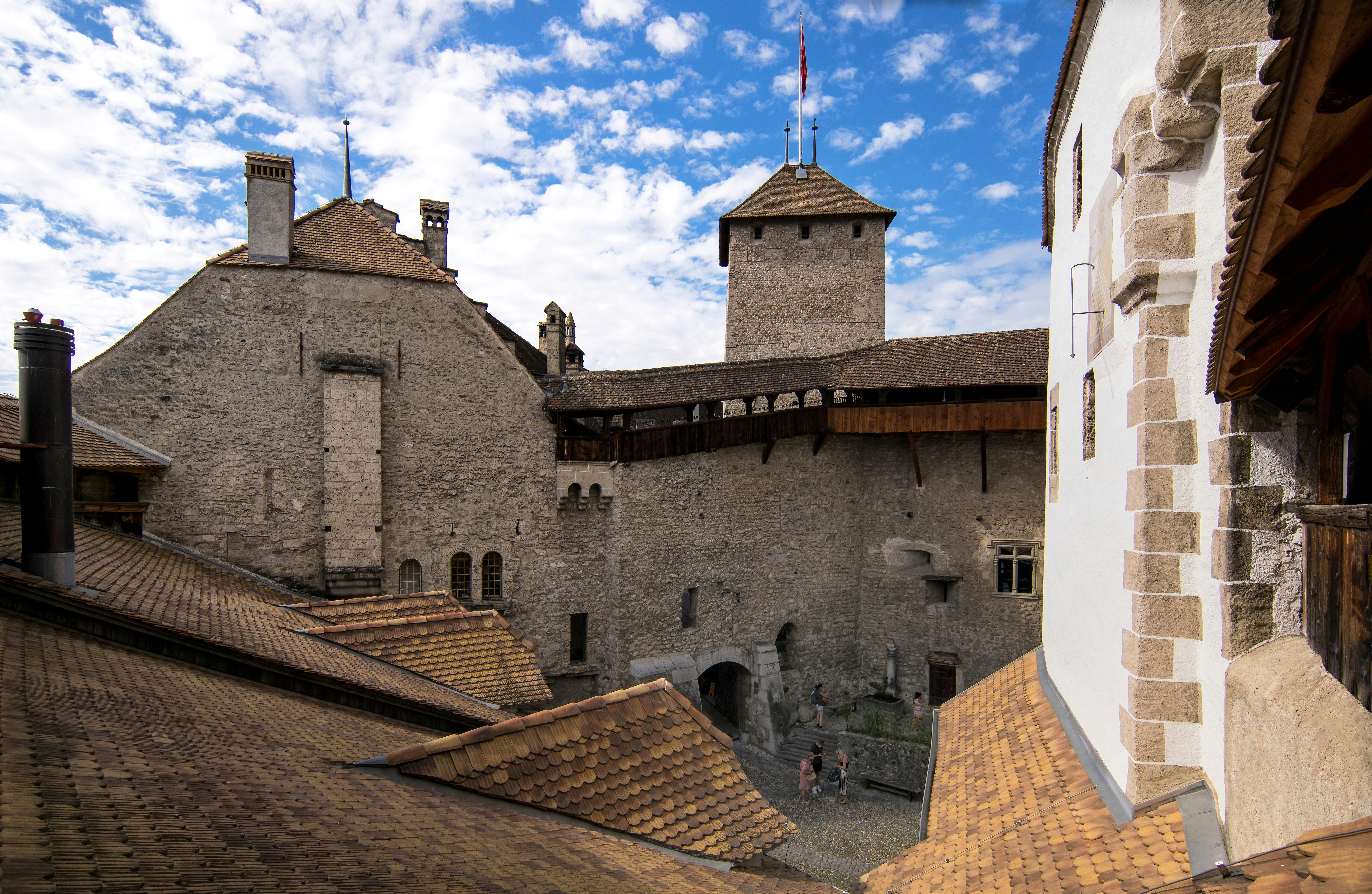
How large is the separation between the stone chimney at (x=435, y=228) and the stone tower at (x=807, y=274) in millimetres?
8127

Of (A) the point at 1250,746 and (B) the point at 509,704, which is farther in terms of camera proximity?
(B) the point at 509,704

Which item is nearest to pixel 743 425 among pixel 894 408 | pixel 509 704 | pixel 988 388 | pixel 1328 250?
pixel 894 408

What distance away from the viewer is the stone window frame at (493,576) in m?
13.4

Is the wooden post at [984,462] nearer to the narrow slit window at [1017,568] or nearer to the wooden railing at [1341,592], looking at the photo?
the narrow slit window at [1017,568]

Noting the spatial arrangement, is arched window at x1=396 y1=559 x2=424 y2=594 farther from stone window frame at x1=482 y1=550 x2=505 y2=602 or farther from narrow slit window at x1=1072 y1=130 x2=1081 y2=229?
narrow slit window at x1=1072 y1=130 x2=1081 y2=229

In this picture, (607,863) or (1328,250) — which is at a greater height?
(1328,250)

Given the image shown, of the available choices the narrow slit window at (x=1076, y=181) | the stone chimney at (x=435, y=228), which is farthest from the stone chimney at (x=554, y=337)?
the narrow slit window at (x=1076, y=181)

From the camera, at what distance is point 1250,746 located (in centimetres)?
313

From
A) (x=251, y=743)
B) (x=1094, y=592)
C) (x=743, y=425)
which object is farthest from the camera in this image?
(x=743, y=425)

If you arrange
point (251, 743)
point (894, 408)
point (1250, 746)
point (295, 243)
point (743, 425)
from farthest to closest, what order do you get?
point (894, 408)
point (743, 425)
point (295, 243)
point (251, 743)
point (1250, 746)

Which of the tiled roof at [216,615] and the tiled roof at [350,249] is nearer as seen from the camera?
the tiled roof at [216,615]

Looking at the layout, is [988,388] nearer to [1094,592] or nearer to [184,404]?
[1094,592]

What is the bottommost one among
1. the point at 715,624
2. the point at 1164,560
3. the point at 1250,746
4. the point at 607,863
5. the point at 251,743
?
the point at 715,624

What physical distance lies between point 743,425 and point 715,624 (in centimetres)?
427
